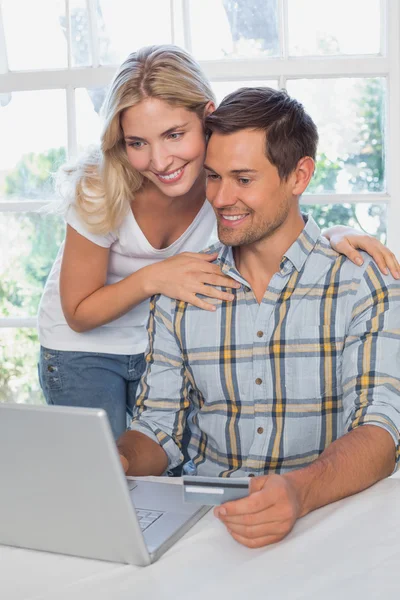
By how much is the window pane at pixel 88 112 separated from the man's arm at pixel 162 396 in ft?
3.96

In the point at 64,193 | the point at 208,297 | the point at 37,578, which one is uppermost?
the point at 64,193

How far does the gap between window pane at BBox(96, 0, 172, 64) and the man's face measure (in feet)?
4.11

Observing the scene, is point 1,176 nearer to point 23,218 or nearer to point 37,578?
point 23,218

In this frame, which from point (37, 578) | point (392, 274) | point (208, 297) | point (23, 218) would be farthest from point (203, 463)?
point (23, 218)

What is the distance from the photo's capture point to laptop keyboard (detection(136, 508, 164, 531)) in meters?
1.22

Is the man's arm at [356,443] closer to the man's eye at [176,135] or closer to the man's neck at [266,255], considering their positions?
the man's neck at [266,255]

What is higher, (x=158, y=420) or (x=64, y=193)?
(x=64, y=193)

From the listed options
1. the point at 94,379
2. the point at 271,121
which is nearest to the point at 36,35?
the point at 94,379

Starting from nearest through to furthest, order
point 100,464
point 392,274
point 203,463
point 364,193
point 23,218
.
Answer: point 100,464 → point 392,274 → point 203,463 → point 364,193 → point 23,218

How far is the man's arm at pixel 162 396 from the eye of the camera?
1672mm

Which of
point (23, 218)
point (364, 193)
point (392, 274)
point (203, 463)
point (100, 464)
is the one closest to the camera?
point (100, 464)

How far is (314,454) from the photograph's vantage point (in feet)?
5.47

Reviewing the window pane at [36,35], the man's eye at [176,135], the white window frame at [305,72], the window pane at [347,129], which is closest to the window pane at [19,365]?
the white window frame at [305,72]

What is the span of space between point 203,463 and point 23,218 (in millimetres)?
Answer: 1541
